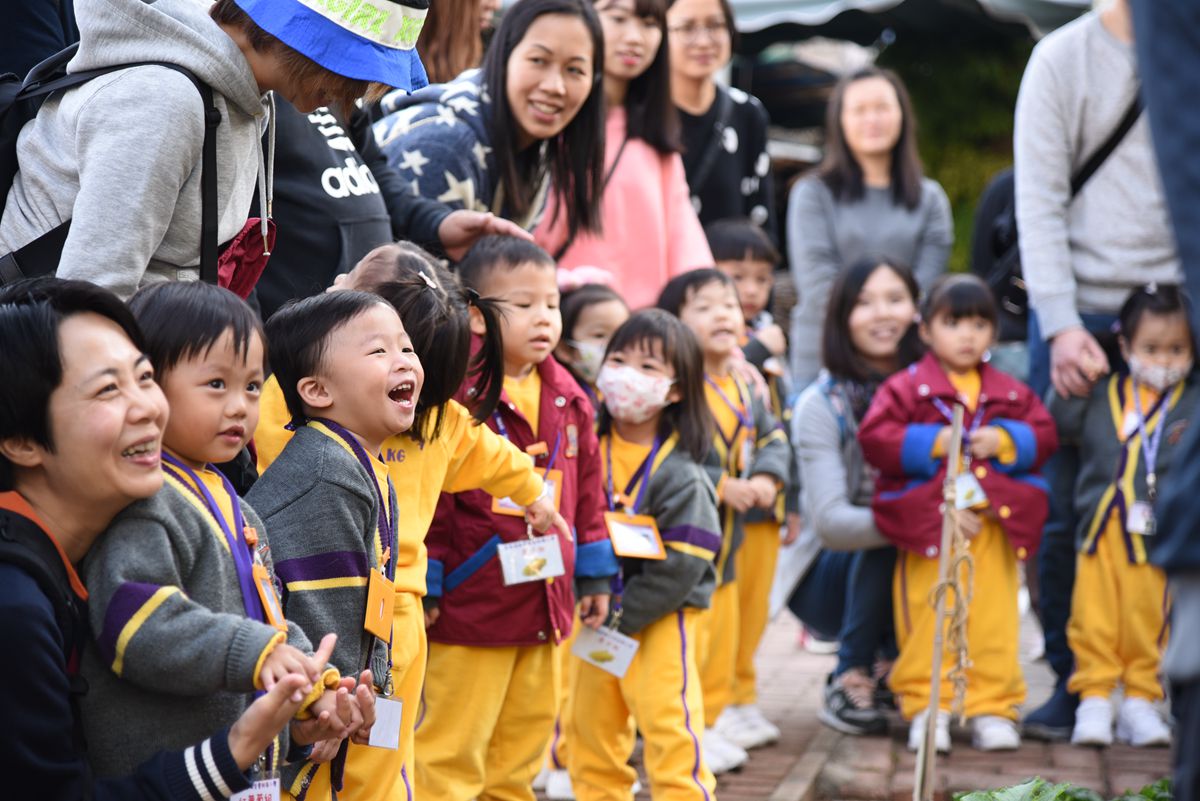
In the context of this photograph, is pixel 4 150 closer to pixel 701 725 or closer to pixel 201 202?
pixel 201 202

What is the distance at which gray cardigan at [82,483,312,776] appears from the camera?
2314 millimetres

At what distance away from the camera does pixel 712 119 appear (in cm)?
623

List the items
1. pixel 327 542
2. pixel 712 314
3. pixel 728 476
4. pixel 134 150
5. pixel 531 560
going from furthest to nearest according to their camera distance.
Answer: pixel 728 476, pixel 712 314, pixel 531 560, pixel 327 542, pixel 134 150

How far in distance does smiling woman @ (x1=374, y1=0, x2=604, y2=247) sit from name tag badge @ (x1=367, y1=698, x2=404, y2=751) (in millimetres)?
1773

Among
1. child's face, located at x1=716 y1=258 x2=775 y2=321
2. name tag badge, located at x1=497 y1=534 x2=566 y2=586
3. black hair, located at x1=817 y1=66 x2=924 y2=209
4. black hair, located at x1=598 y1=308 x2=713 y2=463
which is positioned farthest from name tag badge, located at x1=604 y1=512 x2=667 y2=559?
black hair, located at x1=817 y1=66 x2=924 y2=209

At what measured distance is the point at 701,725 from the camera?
4414 mm

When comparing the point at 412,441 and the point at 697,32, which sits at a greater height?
the point at 697,32

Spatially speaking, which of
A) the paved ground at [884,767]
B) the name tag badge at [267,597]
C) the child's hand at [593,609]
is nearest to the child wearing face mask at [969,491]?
the paved ground at [884,767]

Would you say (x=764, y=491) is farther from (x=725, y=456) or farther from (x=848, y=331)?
(x=848, y=331)

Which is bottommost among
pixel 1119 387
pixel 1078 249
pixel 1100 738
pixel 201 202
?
pixel 1100 738

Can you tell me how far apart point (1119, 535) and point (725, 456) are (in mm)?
1435

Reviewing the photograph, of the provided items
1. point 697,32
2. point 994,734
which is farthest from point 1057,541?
point 697,32

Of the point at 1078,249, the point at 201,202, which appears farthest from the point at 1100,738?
the point at 201,202

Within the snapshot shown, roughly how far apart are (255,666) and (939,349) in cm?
372
